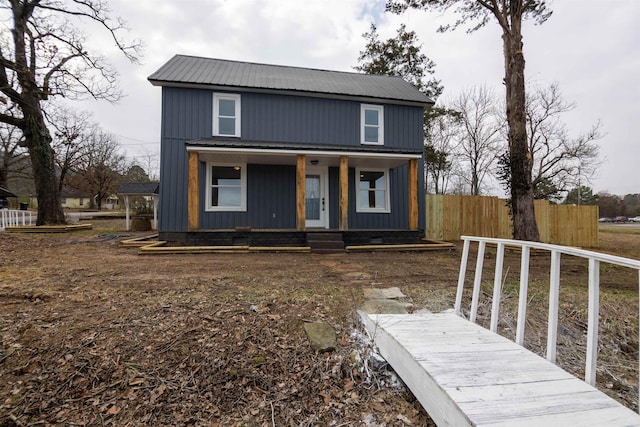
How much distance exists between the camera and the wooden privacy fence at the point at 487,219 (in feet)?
37.8

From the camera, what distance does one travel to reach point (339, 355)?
8.49 feet

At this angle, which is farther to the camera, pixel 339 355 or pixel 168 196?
pixel 168 196

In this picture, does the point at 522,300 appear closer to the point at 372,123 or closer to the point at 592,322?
the point at 592,322

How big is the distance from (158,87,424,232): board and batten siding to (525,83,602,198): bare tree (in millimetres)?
12484

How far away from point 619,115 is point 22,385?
993 inches

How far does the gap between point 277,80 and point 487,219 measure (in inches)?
391

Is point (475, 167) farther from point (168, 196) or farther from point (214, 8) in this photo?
point (168, 196)

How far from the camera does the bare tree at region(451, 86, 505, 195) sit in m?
18.5

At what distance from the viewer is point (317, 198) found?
10094 mm

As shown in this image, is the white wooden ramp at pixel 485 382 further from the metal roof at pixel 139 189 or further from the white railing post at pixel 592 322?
the metal roof at pixel 139 189

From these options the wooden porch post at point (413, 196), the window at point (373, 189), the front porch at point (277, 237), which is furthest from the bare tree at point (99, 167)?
the wooden porch post at point (413, 196)

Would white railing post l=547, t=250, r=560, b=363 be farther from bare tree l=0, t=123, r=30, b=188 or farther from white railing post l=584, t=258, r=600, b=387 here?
bare tree l=0, t=123, r=30, b=188

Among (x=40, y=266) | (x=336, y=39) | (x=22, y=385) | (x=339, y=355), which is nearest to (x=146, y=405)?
(x=22, y=385)

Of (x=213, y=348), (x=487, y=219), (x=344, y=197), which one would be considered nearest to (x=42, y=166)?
(x=344, y=197)
